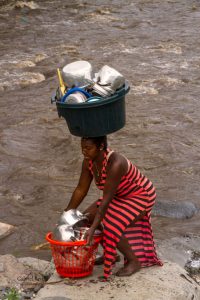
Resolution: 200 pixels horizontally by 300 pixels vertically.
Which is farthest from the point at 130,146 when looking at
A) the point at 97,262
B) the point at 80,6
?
the point at 80,6

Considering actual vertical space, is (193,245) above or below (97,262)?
below

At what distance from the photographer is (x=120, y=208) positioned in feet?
13.2

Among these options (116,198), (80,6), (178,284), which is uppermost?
(116,198)

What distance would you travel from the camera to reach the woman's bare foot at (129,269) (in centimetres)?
404

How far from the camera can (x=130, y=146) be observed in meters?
7.81

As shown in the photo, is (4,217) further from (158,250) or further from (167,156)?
(167,156)

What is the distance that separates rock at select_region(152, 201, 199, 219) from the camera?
5.87 meters

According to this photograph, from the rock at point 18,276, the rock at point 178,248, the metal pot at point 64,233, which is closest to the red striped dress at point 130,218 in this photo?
the metal pot at point 64,233

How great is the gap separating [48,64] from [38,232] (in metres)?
6.80

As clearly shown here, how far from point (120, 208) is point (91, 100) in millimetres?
789

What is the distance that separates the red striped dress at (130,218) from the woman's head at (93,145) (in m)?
0.06

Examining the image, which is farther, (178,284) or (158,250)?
(158,250)

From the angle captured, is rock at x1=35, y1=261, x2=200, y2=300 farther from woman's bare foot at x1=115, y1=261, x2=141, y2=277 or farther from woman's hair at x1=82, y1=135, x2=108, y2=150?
woman's hair at x1=82, y1=135, x2=108, y2=150

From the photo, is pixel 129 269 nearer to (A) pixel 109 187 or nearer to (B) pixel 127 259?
(B) pixel 127 259
